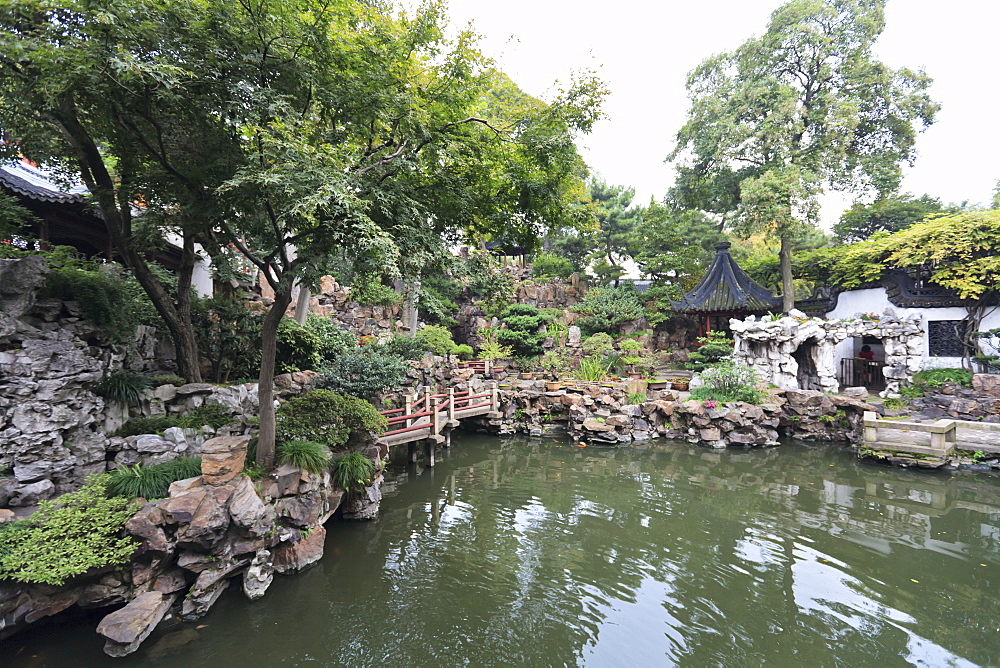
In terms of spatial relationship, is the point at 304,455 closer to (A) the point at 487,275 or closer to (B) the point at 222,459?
(B) the point at 222,459

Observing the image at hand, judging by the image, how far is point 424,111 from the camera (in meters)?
5.57

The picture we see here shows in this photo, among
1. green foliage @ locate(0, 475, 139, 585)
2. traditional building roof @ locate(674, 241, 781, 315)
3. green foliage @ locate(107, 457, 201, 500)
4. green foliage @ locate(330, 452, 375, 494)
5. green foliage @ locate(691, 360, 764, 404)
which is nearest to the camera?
green foliage @ locate(0, 475, 139, 585)

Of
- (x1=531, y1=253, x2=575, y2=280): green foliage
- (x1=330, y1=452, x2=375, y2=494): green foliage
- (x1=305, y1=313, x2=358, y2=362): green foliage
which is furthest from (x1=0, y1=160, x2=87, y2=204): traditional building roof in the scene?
(x1=531, y1=253, x2=575, y2=280): green foliage

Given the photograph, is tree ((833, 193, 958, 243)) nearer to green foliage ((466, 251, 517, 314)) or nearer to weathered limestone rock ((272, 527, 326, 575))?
green foliage ((466, 251, 517, 314))

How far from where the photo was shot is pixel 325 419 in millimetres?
6836

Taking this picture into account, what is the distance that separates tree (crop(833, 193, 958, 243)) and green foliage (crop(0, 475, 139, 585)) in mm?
26934

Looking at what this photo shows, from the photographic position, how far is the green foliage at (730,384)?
1297 centimetres

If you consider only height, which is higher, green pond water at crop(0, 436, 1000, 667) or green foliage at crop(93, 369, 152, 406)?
green foliage at crop(93, 369, 152, 406)

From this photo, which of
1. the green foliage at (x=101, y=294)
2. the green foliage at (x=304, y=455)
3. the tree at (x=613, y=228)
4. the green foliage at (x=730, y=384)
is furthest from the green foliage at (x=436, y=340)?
the tree at (x=613, y=228)

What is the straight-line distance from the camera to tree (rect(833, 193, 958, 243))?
66.0 feet

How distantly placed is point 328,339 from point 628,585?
8.16 metres

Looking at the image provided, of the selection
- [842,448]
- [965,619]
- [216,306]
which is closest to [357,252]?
[216,306]

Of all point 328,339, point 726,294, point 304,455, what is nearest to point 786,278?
point 726,294

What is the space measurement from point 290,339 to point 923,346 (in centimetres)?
1902
